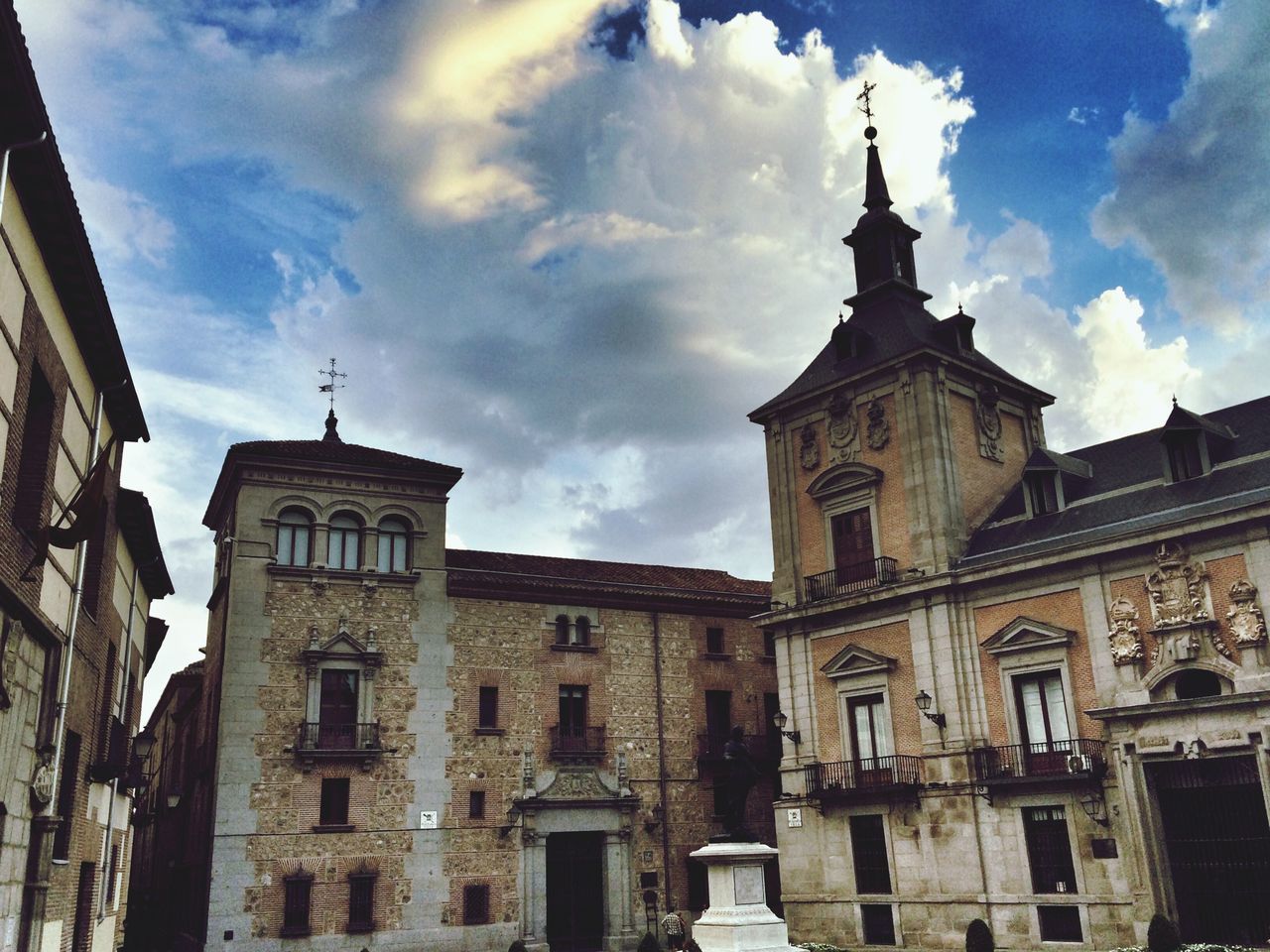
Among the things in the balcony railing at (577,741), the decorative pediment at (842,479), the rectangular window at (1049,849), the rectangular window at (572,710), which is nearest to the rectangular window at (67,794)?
the balcony railing at (577,741)

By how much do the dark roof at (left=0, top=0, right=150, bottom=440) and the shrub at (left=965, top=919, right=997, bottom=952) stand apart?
22.1 meters

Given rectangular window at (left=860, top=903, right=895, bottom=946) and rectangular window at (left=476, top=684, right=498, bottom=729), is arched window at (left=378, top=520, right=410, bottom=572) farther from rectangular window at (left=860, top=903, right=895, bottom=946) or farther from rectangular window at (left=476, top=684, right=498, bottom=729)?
rectangular window at (left=860, top=903, right=895, bottom=946)

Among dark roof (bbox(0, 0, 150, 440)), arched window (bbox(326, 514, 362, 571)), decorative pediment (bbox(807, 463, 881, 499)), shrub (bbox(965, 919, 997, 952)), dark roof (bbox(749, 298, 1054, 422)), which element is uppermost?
dark roof (bbox(749, 298, 1054, 422))

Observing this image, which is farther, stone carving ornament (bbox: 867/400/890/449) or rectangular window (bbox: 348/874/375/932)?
stone carving ornament (bbox: 867/400/890/449)

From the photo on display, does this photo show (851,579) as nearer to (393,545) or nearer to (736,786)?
(393,545)

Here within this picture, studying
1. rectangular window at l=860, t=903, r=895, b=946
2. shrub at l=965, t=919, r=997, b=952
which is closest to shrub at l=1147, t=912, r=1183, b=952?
shrub at l=965, t=919, r=997, b=952

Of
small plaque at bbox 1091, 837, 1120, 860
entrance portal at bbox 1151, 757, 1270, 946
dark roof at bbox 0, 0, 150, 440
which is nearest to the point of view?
dark roof at bbox 0, 0, 150, 440

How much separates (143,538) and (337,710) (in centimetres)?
1213

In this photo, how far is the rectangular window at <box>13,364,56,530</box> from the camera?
14.0 m

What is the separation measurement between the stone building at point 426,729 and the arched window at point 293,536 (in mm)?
69

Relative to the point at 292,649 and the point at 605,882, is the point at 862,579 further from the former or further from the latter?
the point at 292,649

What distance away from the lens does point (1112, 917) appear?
2620 centimetres

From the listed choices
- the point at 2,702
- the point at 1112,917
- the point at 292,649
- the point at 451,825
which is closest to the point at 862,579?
the point at 1112,917

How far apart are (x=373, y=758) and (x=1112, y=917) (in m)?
21.1
